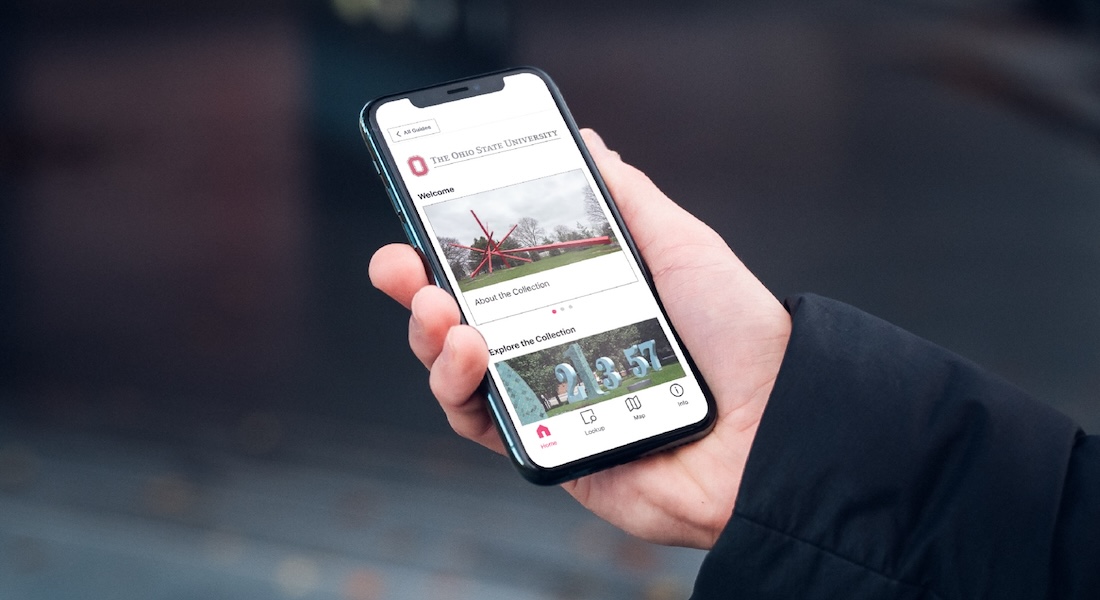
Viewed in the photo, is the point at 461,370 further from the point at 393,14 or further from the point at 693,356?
the point at 393,14

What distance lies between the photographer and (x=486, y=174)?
0.61 m

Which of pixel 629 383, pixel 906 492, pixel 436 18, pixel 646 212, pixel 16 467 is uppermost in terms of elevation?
pixel 436 18

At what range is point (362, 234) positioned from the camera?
1271 mm

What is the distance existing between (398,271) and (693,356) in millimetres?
193

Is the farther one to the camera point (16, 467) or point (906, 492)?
point (16, 467)

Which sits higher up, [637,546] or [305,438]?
[305,438]

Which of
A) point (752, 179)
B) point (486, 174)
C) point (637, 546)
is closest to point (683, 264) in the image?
point (486, 174)

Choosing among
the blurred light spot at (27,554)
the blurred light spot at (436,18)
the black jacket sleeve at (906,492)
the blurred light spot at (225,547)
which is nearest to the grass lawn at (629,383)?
the black jacket sleeve at (906,492)

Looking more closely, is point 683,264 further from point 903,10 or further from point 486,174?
point 903,10

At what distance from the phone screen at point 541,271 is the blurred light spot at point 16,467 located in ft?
2.50

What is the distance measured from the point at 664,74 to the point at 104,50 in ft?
2.79

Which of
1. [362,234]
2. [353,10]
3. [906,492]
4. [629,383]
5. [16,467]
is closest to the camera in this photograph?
[906,492]

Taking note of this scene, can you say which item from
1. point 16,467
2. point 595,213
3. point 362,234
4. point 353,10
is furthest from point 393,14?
point 595,213

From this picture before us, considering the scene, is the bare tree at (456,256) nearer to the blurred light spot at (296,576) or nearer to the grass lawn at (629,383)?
the grass lawn at (629,383)
